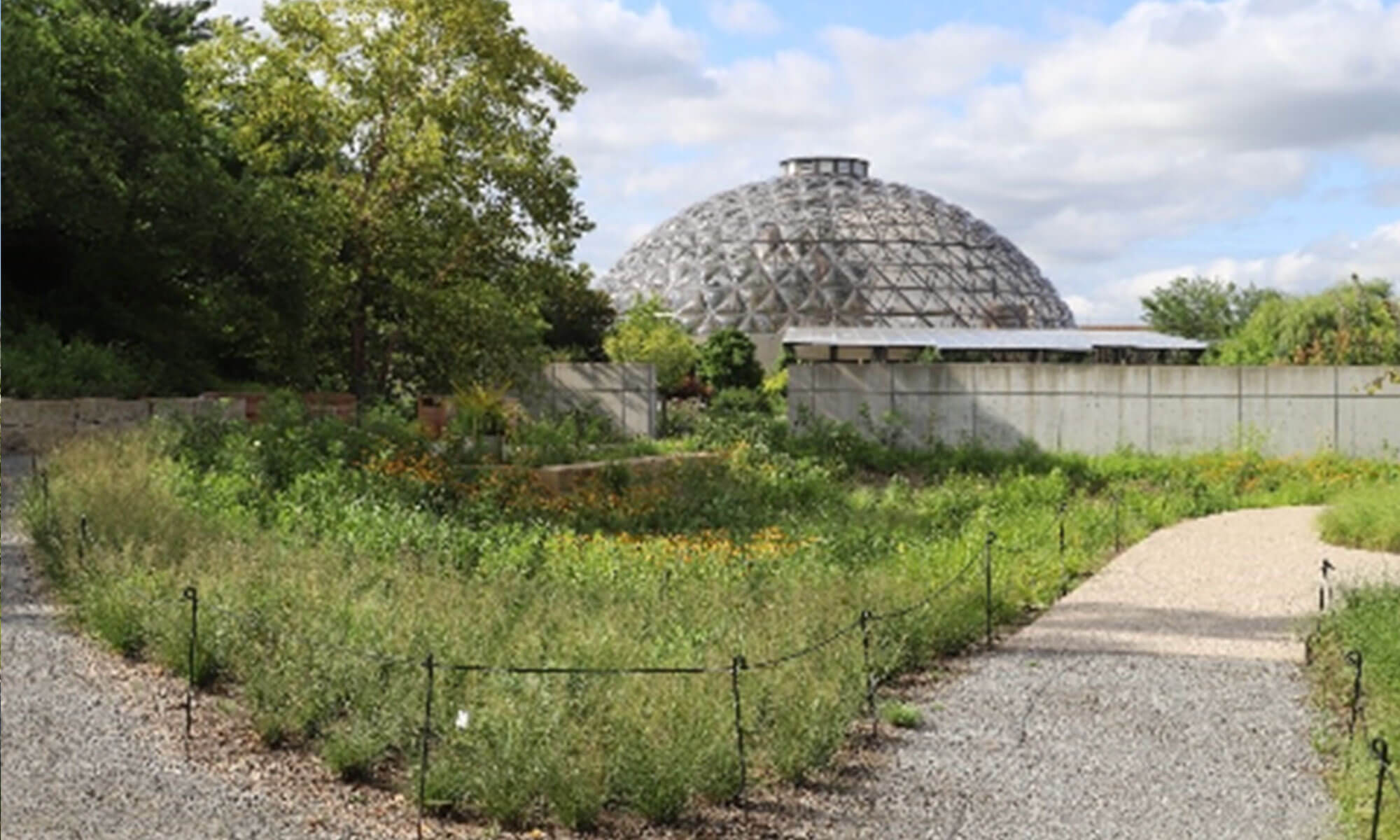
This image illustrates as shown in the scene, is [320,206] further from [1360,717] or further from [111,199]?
[1360,717]

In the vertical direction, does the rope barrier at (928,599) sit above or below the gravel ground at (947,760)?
above

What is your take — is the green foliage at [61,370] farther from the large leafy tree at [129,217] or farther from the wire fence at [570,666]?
the wire fence at [570,666]

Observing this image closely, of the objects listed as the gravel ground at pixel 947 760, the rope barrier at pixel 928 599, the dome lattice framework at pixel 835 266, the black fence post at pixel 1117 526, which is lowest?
the gravel ground at pixel 947 760

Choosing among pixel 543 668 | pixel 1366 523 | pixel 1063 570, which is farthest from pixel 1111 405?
pixel 543 668

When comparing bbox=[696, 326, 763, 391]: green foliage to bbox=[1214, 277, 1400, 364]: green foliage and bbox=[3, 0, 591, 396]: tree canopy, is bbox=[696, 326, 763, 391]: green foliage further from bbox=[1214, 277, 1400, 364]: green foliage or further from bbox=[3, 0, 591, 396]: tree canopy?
bbox=[3, 0, 591, 396]: tree canopy

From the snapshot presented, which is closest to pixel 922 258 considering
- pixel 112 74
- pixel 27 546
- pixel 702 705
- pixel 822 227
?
pixel 822 227

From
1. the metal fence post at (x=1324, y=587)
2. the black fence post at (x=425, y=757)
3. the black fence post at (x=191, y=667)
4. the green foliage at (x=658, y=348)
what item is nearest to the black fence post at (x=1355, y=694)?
the metal fence post at (x=1324, y=587)

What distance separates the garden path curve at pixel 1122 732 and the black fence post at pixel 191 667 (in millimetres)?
2852

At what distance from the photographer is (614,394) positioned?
86.8 feet

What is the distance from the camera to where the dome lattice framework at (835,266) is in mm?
60500

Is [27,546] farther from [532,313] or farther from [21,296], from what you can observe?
[532,313]

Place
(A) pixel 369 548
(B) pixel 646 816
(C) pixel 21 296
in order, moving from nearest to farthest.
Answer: (B) pixel 646 816
(A) pixel 369 548
(C) pixel 21 296

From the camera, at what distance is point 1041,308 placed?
210ft

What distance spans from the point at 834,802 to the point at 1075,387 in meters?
18.0
